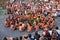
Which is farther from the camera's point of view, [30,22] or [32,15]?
[32,15]

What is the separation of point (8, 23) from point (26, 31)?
1655 mm

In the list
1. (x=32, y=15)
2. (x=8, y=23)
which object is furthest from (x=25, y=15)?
(x=8, y=23)

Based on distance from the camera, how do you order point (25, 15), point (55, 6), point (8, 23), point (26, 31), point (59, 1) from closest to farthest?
point (26, 31) → point (8, 23) → point (25, 15) → point (55, 6) → point (59, 1)

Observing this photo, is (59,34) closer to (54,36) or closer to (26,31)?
(54,36)

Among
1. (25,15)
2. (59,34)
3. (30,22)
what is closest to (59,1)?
(25,15)

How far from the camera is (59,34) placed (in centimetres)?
1170

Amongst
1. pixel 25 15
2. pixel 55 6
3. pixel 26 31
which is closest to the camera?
pixel 26 31

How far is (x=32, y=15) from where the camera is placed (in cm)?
1583

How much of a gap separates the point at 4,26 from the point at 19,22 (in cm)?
128

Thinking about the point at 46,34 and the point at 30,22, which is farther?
the point at 30,22

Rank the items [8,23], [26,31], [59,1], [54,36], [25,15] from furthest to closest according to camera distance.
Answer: [59,1]
[25,15]
[8,23]
[26,31]
[54,36]

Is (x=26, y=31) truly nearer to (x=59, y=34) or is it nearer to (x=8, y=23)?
(x=8, y=23)

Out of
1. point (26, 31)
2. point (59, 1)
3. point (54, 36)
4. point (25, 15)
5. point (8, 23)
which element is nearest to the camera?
point (54, 36)

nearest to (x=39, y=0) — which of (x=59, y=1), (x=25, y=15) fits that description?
(x=59, y=1)
